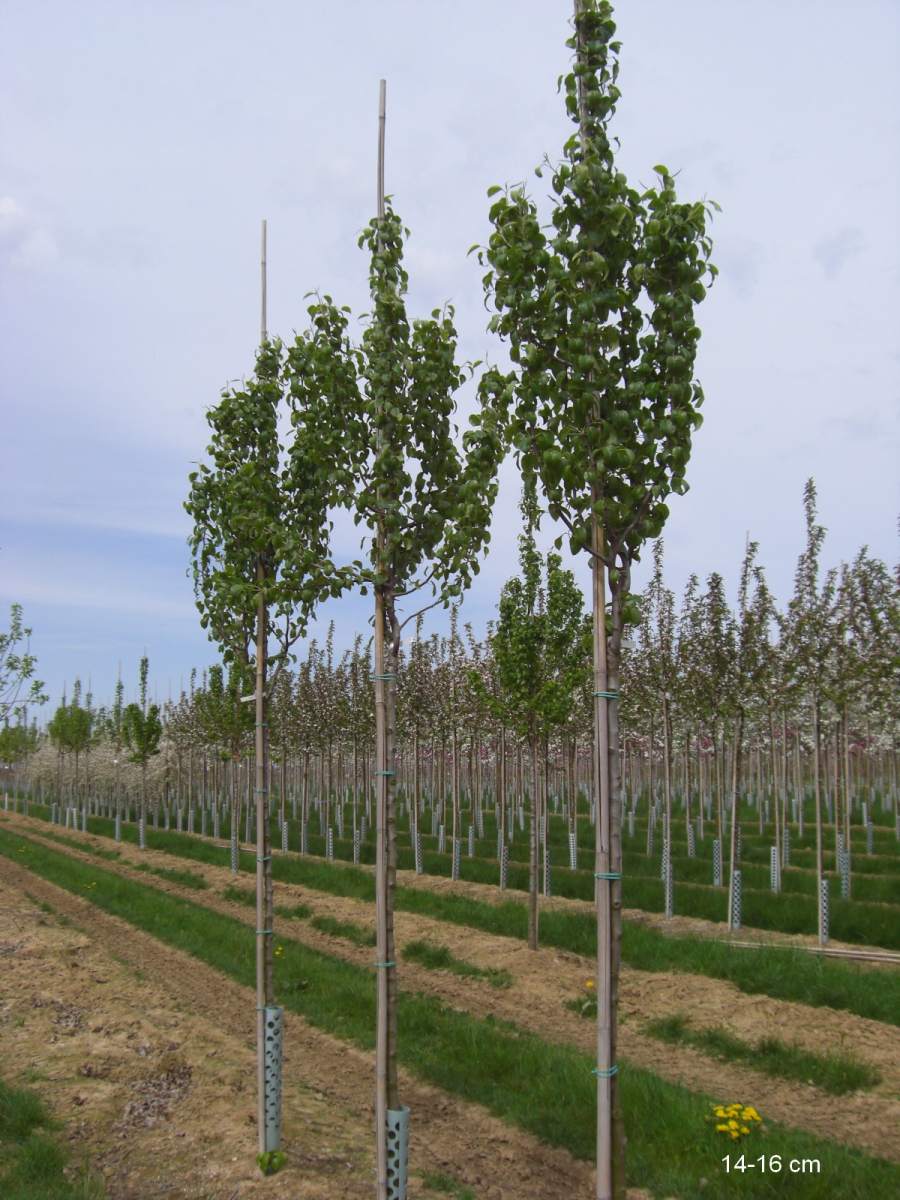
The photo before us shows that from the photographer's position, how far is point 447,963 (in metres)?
14.6

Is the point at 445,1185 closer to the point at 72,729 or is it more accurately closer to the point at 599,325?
the point at 599,325

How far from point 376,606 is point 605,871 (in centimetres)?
285

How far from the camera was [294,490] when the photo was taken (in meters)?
8.53

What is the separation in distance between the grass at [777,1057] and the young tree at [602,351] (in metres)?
5.93

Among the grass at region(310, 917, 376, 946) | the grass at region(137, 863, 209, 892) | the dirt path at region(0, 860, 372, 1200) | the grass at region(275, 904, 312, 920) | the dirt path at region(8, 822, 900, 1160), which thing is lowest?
the grass at region(137, 863, 209, 892)

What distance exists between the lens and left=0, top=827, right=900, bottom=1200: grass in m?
6.82

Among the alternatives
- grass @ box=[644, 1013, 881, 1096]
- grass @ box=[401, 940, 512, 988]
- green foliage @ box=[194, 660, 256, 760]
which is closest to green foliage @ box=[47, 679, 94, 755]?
green foliage @ box=[194, 660, 256, 760]

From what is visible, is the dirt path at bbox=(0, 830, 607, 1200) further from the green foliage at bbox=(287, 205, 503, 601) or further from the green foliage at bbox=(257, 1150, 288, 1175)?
the green foliage at bbox=(287, 205, 503, 601)

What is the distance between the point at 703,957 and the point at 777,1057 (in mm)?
3435

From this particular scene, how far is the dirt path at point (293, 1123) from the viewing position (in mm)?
6773

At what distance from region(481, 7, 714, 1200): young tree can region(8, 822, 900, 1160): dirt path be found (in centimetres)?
532

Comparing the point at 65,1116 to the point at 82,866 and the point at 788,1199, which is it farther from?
the point at 82,866

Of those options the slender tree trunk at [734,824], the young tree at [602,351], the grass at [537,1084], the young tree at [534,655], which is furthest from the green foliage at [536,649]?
the young tree at [602,351]

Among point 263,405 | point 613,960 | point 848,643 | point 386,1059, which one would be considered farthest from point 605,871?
point 848,643
